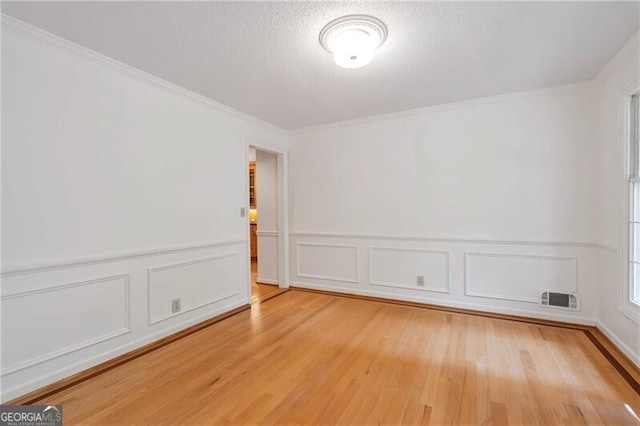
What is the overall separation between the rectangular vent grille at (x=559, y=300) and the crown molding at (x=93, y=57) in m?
4.15

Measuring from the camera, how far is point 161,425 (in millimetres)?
1720

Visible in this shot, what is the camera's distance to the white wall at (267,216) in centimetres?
485

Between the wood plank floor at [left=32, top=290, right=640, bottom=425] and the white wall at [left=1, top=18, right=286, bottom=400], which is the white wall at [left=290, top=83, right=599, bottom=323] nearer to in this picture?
the wood plank floor at [left=32, top=290, right=640, bottom=425]

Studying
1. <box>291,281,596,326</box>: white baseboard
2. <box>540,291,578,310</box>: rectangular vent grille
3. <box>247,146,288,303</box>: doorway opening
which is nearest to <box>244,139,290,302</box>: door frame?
<box>247,146,288,303</box>: doorway opening

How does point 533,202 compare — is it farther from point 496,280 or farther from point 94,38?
point 94,38

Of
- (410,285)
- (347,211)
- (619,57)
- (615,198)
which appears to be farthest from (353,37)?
(410,285)

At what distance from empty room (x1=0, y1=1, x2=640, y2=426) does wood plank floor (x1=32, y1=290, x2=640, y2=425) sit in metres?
0.02

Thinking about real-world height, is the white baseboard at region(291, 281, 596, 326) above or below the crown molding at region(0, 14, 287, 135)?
below

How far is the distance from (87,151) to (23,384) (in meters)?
1.67

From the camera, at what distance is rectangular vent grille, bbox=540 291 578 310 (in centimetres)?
311

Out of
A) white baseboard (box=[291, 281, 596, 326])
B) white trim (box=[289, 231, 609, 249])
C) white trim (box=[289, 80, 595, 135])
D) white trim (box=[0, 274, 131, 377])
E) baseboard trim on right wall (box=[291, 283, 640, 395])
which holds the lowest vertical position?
baseboard trim on right wall (box=[291, 283, 640, 395])

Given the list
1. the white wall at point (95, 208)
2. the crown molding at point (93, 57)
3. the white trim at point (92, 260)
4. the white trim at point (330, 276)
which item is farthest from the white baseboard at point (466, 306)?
the crown molding at point (93, 57)

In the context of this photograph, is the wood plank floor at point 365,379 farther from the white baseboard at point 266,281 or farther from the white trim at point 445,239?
the white baseboard at point 266,281

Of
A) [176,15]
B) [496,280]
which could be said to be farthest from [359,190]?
[176,15]
